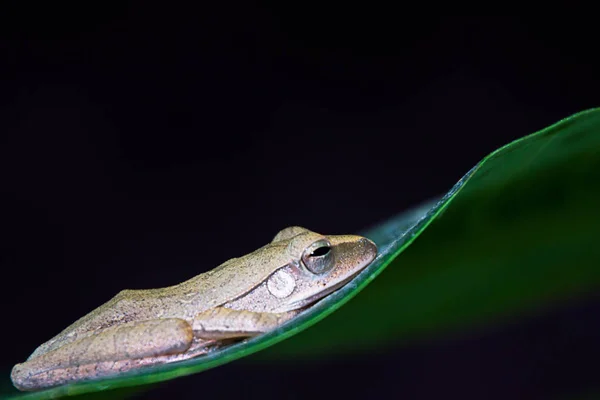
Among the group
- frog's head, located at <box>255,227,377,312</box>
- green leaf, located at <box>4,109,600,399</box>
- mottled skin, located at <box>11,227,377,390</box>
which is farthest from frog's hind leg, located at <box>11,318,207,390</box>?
green leaf, located at <box>4,109,600,399</box>

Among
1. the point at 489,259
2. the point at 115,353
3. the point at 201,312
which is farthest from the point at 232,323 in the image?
the point at 489,259

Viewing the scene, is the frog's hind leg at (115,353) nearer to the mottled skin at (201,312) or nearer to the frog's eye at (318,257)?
the mottled skin at (201,312)

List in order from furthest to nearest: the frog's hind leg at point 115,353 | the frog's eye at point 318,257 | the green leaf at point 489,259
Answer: the frog's eye at point 318,257, the frog's hind leg at point 115,353, the green leaf at point 489,259

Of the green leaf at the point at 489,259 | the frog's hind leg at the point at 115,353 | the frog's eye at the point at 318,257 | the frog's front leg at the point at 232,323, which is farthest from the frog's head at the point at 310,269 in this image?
the green leaf at the point at 489,259

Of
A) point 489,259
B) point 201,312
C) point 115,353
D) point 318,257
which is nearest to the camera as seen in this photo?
point 489,259

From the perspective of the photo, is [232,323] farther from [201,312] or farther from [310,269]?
[310,269]

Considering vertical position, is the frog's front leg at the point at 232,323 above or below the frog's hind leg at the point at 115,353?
below
